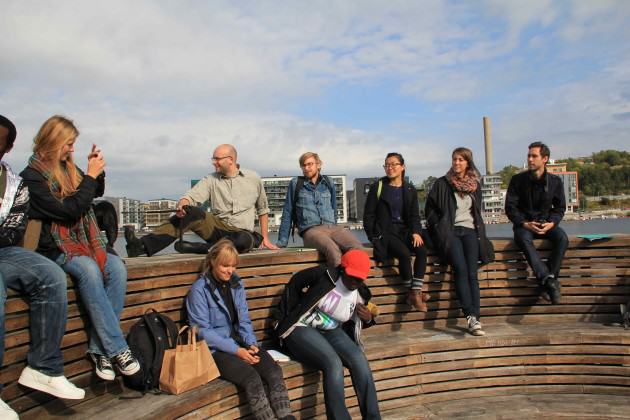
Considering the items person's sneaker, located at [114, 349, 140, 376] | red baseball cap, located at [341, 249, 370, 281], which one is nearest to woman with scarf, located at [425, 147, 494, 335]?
red baseball cap, located at [341, 249, 370, 281]

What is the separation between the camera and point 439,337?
5973 mm

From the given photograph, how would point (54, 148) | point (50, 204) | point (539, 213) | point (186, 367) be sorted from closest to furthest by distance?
point (50, 204) → point (54, 148) → point (186, 367) → point (539, 213)

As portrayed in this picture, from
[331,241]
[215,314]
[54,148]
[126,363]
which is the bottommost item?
[126,363]

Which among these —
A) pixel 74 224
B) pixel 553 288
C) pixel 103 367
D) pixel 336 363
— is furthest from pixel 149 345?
pixel 553 288

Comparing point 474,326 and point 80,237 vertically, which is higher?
point 80,237

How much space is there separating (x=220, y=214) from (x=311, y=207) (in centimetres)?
110

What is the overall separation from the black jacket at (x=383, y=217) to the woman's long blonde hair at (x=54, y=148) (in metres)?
3.42

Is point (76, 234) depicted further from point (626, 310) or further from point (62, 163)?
point (626, 310)

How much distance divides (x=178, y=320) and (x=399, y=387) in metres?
2.43

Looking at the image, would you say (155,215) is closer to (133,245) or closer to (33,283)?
(133,245)

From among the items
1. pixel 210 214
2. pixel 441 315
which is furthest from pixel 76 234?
pixel 441 315

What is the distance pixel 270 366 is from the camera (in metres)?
4.42

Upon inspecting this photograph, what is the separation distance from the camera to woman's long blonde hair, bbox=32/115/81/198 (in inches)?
146

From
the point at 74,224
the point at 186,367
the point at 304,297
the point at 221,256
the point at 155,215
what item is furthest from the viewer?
the point at 155,215
